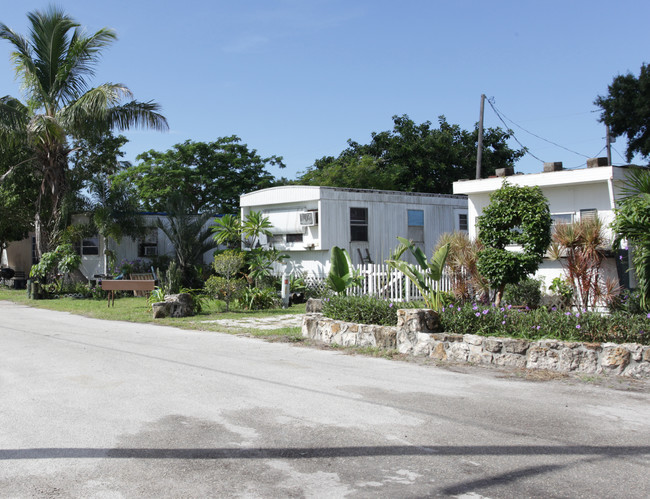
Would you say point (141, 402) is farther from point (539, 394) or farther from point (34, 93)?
point (34, 93)

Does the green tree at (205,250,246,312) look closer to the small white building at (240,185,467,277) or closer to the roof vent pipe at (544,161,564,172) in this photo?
the small white building at (240,185,467,277)

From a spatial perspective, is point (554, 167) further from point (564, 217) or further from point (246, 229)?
point (246, 229)

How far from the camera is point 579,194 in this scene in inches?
543

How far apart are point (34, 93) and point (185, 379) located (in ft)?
59.1

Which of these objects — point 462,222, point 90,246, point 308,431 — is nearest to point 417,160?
point 462,222

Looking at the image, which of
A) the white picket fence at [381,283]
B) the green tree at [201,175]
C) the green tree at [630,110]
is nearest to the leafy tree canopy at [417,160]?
the green tree at [201,175]

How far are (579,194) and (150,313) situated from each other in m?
10.7

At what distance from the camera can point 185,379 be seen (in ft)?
24.1

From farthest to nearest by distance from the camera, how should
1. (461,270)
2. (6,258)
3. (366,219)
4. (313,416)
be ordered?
(6,258)
(366,219)
(461,270)
(313,416)

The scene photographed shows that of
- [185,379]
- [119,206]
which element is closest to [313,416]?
[185,379]

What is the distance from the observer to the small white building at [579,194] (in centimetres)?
1293

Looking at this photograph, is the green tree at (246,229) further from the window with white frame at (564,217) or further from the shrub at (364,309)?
the shrub at (364,309)

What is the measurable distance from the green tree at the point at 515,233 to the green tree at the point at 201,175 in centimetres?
2460

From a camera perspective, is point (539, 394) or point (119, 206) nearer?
point (539, 394)
